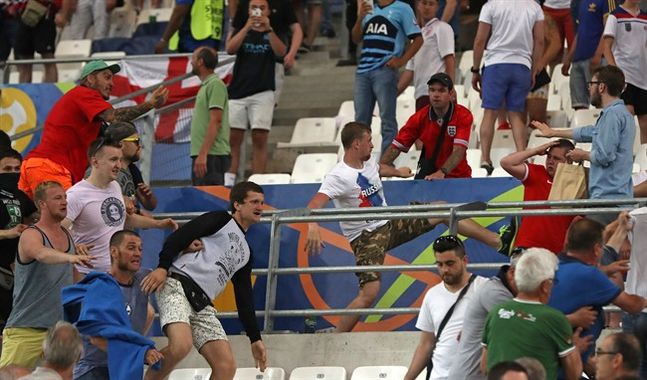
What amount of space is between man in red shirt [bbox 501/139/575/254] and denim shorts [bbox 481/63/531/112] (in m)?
2.67

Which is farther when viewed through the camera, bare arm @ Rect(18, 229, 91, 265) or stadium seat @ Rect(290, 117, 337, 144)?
stadium seat @ Rect(290, 117, 337, 144)

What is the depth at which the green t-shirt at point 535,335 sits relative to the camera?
858 cm

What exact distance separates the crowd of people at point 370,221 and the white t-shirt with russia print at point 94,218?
0.01 m

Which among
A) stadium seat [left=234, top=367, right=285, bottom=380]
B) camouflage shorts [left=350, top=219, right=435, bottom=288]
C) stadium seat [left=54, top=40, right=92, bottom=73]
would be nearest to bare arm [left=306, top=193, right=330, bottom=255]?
camouflage shorts [left=350, top=219, right=435, bottom=288]

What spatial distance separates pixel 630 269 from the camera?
10.2 meters

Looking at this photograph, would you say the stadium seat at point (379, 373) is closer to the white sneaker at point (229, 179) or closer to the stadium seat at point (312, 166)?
the white sneaker at point (229, 179)

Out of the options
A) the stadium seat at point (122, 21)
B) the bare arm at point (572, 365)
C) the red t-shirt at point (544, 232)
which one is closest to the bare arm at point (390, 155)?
the red t-shirt at point (544, 232)

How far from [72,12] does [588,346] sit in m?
11.6

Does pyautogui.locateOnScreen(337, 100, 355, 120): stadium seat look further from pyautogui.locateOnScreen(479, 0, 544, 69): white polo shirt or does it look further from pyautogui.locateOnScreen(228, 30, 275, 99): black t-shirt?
pyautogui.locateOnScreen(479, 0, 544, 69): white polo shirt

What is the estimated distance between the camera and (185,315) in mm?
10531

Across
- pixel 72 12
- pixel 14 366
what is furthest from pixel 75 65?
pixel 14 366

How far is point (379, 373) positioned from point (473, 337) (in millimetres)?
2015

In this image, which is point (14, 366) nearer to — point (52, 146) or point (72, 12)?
point (52, 146)

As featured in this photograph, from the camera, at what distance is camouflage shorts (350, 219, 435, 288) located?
1191cm
